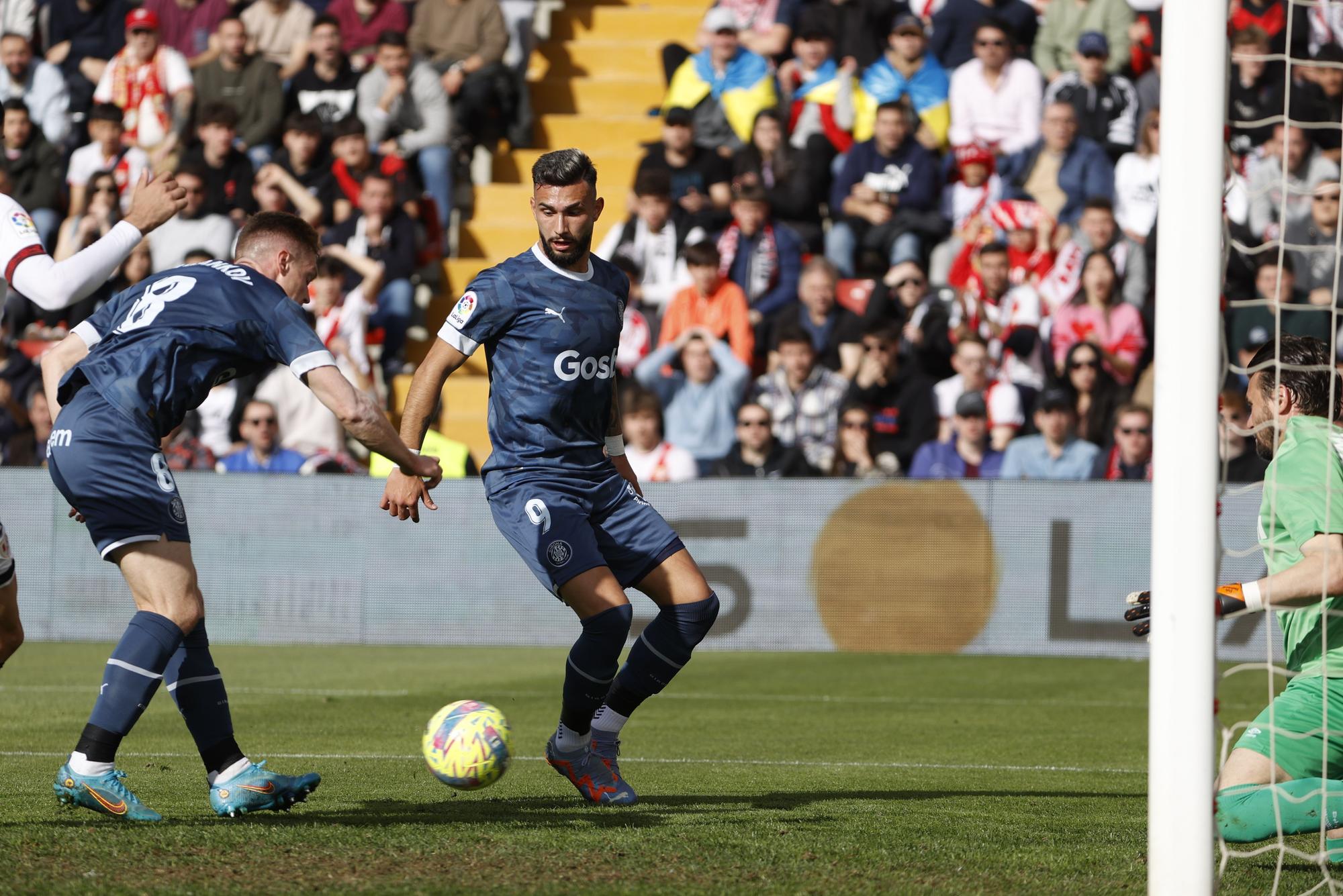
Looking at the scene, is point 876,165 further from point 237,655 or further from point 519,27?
point 237,655

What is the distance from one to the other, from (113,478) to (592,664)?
184 centimetres

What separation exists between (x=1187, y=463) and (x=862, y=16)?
13896 mm

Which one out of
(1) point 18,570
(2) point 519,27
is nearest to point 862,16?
(2) point 519,27

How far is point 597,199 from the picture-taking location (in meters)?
6.54

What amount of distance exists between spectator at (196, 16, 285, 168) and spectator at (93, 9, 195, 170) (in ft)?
0.77

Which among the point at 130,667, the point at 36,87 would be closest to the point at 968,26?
the point at 36,87

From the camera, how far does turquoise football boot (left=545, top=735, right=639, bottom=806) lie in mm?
6438

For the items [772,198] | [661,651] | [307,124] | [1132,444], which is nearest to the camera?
[661,651]

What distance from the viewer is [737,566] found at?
44.5ft

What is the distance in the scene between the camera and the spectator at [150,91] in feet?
60.3

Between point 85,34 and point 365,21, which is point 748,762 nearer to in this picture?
point 365,21

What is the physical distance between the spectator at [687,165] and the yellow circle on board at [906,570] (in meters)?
4.32

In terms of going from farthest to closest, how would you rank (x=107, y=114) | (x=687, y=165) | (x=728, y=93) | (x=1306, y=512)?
(x=107, y=114)
(x=728, y=93)
(x=687, y=165)
(x=1306, y=512)

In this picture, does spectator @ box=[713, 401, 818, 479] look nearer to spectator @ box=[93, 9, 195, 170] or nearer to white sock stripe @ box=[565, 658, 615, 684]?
spectator @ box=[93, 9, 195, 170]
